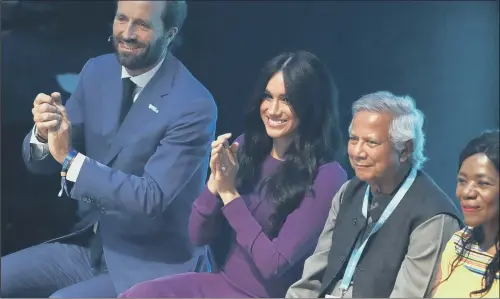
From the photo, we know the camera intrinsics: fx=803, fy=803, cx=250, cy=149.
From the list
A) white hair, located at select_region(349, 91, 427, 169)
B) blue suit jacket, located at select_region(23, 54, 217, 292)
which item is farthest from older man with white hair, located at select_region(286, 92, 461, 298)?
blue suit jacket, located at select_region(23, 54, 217, 292)

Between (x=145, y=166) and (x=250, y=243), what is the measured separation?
654 millimetres

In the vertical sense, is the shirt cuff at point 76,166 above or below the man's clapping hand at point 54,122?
below

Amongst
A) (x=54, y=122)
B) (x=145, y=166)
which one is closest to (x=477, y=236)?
(x=145, y=166)

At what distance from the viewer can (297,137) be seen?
3334mm

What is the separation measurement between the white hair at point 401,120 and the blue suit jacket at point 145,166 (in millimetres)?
806

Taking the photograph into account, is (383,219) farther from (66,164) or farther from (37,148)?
(37,148)

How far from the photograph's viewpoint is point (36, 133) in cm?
358

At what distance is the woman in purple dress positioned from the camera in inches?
126

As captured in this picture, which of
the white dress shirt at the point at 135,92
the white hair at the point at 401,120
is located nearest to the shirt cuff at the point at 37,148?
the white dress shirt at the point at 135,92

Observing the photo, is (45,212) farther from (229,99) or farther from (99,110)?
(229,99)

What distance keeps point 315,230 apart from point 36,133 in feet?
4.35

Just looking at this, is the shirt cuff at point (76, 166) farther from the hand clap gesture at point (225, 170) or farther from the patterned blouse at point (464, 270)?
the patterned blouse at point (464, 270)

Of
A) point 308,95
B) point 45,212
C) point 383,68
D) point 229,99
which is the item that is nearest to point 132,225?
point 45,212

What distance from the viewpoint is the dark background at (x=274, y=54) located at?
3533 mm
